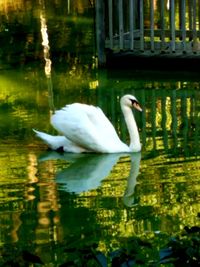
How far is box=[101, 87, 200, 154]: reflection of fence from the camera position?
1197cm

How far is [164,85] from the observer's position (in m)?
15.8

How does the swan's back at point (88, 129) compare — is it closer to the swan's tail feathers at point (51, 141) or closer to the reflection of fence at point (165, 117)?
the swan's tail feathers at point (51, 141)

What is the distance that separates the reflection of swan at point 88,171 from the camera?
399 inches

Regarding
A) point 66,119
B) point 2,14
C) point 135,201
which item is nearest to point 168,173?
point 135,201

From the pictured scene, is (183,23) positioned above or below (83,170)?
above

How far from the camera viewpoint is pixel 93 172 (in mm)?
10836

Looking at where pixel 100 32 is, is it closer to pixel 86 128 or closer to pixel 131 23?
pixel 131 23

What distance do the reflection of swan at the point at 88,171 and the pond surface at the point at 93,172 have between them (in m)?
0.01

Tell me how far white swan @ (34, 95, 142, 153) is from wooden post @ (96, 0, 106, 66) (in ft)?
18.1

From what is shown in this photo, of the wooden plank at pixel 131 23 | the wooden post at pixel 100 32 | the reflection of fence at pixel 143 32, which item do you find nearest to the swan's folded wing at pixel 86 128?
the reflection of fence at pixel 143 32

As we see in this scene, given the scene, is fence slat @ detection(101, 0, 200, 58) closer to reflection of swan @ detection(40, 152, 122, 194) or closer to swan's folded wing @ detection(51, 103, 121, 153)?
swan's folded wing @ detection(51, 103, 121, 153)

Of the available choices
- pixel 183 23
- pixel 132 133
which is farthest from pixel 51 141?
pixel 183 23

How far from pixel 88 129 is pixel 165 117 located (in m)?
1.91

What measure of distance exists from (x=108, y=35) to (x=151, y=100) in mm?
3458
